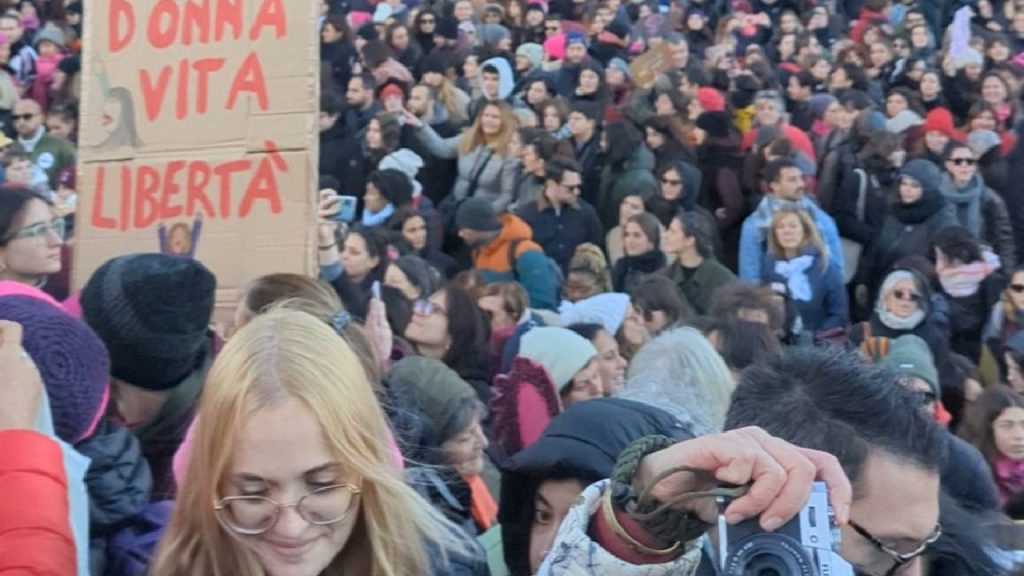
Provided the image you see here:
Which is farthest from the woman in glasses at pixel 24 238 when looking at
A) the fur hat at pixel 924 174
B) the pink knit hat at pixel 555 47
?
the pink knit hat at pixel 555 47

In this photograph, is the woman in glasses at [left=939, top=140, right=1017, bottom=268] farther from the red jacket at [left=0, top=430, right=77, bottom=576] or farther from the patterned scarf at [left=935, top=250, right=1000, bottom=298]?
the red jacket at [left=0, top=430, right=77, bottom=576]

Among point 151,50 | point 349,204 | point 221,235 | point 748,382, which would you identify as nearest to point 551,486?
point 748,382

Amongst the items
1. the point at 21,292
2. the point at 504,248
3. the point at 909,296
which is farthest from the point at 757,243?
the point at 21,292

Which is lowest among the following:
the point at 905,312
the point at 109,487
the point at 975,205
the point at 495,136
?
the point at 905,312

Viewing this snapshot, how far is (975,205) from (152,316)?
6423 mm

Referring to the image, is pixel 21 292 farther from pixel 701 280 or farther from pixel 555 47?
pixel 555 47

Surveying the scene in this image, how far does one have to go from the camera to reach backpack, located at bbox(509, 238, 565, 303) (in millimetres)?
7574

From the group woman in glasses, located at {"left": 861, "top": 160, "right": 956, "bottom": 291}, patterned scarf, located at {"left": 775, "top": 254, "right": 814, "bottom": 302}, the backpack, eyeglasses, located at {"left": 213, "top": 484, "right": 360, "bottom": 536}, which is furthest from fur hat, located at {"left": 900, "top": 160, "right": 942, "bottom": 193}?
eyeglasses, located at {"left": 213, "top": 484, "right": 360, "bottom": 536}

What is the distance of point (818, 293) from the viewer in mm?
7543

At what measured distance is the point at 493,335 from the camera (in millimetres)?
6047

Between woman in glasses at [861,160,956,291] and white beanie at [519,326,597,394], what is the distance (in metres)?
3.76

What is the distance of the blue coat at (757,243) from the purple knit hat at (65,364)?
18.5ft

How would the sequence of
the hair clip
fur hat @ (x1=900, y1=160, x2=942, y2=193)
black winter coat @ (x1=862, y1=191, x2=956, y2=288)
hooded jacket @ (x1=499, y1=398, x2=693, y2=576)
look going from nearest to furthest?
1. hooded jacket @ (x1=499, y1=398, x2=693, y2=576)
2. the hair clip
3. black winter coat @ (x1=862, y1=191, x2=956, y2=288)
4. fur hat @ (x1=900, y1=160, x2=942, y2=193)

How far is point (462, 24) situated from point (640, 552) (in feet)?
36.6
